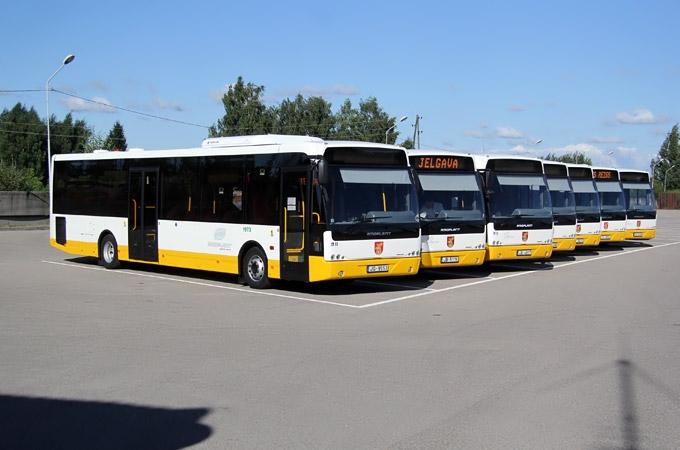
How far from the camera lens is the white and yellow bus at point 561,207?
22.5 meters

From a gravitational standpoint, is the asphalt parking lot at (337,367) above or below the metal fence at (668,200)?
below

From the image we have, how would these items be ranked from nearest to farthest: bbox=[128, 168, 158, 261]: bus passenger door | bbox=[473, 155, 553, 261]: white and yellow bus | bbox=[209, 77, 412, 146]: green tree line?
bbox=[128, 168, 158, 261]: bus passenger door
bbox=[473, 155, 553, 261]: white and yellow bus
bbox=[209, 77, 412, 146]: green tree line

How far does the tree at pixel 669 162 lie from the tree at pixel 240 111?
246 ft

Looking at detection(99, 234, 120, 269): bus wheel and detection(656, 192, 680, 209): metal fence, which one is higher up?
detection(656, 192, 680, 209): metal fence

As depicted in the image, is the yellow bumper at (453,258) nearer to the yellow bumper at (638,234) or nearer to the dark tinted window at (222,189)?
the dark tinted window at (222,189)

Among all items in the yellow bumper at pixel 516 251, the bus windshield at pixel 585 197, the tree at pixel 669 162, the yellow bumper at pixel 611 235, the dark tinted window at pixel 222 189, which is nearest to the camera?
the dark tinted window at pixel 222 189

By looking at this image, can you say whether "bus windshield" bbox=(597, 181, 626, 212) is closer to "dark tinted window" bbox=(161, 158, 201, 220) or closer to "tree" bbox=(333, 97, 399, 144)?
"dark tinted window" bbox=(161, 158, 201, 220)

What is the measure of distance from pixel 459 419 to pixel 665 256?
2275 centimetres

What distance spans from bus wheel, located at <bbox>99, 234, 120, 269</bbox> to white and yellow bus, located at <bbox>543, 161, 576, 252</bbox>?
1205cm

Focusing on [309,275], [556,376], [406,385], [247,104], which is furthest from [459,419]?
[247,104]

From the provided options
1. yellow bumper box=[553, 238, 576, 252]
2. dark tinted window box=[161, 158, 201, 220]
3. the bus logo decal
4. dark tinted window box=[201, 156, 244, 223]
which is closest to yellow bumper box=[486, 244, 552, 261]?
yellow bumper box=[553, 238, 576, 252]

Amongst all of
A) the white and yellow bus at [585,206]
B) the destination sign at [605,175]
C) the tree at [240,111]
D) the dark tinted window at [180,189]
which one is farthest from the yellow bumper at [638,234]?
the tree at [240,111]

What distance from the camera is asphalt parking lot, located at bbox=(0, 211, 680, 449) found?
19.9 ft

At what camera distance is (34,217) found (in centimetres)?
4566
